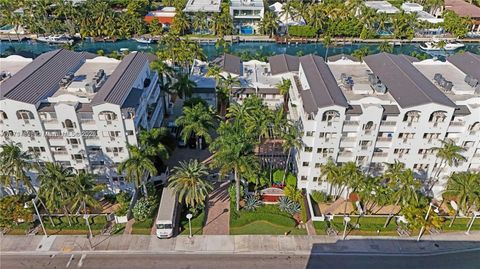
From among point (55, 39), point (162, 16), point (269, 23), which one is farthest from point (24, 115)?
point (162, 16)

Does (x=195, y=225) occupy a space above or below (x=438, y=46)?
below

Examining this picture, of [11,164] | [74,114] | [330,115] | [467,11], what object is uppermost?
[74,114]

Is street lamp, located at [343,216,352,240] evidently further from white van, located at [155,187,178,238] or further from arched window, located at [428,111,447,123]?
white van, located at [155,187,178,238]

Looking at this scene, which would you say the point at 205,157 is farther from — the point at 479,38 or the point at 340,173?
the point at 479,38

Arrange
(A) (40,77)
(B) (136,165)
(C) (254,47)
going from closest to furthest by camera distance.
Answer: (B) (136,165) → (A) (40,77) → (C) (254,47)

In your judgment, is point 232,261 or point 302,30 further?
point 302,30

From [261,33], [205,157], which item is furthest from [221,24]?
[205,157]

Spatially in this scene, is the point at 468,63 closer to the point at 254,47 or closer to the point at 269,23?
the point at 269,23
